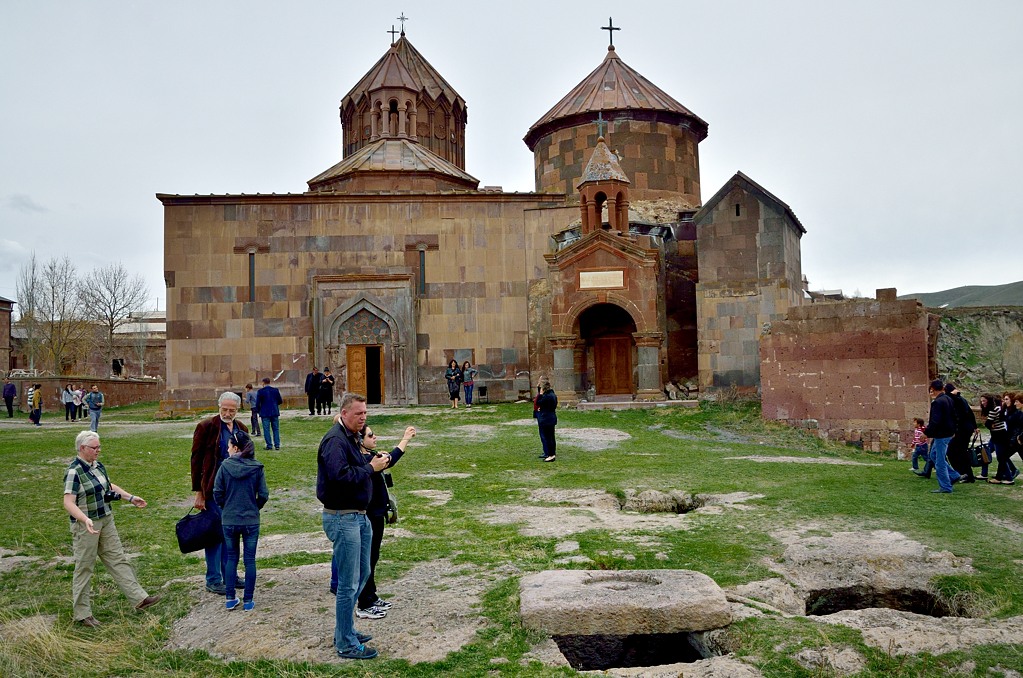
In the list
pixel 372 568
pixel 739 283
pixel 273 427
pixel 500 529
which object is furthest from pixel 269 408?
pixel 739 283

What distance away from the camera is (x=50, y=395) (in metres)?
27.7

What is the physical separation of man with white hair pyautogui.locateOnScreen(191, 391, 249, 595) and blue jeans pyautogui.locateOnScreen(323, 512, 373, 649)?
59.1 inches

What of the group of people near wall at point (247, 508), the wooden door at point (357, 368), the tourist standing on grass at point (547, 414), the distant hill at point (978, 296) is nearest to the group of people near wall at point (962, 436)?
the tourist standing on grass at point (547, 414)

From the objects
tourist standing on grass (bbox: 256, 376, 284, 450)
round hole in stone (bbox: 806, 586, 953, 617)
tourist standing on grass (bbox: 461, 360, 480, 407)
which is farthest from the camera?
tourist standing on grass (bbox: 461, 360, 480, 407)

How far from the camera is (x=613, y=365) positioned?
2084 cm

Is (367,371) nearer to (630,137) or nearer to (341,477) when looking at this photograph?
(630,137)

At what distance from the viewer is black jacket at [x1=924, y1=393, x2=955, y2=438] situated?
8.99 meters

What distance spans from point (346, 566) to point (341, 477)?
1.71 feet

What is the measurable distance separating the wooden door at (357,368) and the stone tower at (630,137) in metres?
7.53

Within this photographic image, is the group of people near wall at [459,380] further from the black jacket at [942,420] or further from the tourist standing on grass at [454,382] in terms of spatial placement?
the black jacket at [942,420]

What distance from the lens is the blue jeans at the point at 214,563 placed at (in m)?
5.70

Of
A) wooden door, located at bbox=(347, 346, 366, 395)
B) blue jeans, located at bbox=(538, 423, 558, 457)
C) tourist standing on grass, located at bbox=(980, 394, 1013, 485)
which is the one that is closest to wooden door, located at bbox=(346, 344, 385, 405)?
wooden door, located at bbox=(347, 346, 366, 395)

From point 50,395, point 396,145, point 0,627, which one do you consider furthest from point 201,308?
Answer: point 0,627

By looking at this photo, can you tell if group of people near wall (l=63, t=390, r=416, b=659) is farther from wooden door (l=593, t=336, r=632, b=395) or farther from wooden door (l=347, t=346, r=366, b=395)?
wooden door (l=347, t=346, r=366, b=395)
